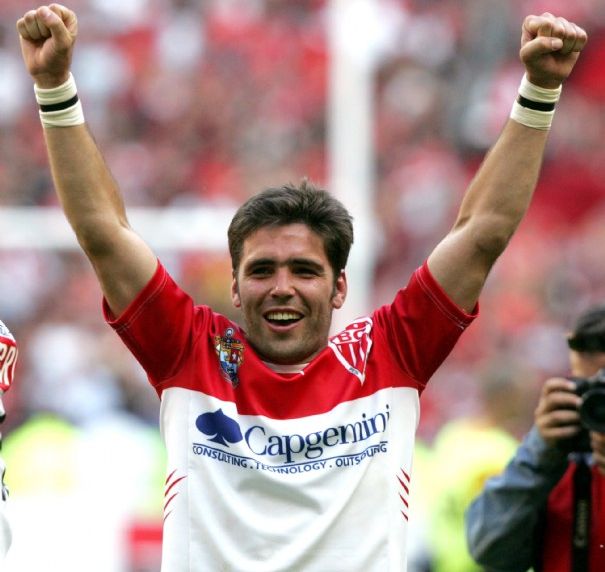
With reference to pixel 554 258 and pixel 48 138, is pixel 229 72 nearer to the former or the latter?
pixel 554 258

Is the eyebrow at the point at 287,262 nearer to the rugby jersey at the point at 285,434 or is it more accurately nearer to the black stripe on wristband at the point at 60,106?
the rugby jersey at the point at 285,434

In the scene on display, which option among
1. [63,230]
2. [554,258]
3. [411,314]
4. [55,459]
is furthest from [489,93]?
[411,314]

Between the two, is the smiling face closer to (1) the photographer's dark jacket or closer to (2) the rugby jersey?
(2) the rugby jersey

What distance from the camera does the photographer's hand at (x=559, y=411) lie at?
426cm

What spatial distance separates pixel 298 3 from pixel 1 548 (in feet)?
31.8

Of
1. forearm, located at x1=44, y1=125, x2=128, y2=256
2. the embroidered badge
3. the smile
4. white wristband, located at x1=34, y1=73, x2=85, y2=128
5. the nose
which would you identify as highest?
white wristband, located at x1=34, y1=73, x2=85, y2=128

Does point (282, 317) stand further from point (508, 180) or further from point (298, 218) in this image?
point (508, 180)

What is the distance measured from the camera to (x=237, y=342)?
4.04 metres

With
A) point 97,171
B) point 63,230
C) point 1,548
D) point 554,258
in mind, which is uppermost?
point 554,258

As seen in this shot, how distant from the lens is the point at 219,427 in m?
3.92

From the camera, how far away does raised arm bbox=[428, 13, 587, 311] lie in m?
3.97

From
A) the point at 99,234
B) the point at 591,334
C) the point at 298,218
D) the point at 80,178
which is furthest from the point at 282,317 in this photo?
the point at 591,334

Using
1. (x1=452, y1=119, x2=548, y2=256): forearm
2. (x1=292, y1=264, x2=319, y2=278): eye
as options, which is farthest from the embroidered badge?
(x1=452, y1=119, x2=548, y2=256): forearm

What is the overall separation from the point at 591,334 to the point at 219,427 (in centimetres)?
119
